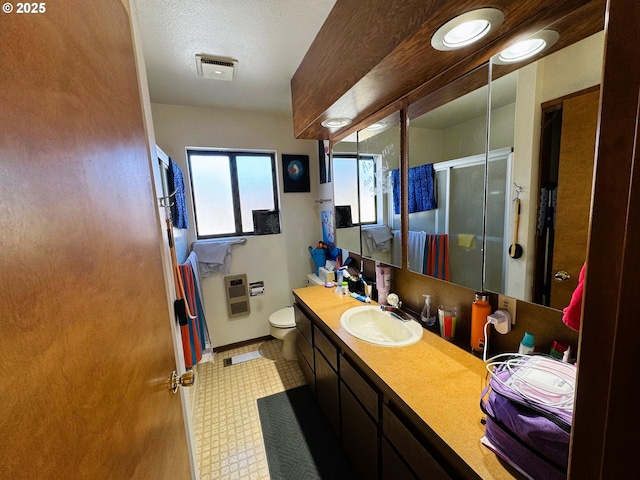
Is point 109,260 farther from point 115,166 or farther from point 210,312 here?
point 210,312

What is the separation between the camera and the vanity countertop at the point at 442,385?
75 cm

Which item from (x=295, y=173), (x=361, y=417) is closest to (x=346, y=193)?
(x=295, y=173)

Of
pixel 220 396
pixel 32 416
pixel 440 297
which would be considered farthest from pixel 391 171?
pixel 220 396

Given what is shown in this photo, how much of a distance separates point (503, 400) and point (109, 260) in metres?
1.07

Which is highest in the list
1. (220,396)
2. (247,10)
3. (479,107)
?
(247,10)

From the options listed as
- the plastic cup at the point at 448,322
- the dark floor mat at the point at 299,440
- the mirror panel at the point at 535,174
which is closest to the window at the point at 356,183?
the plastic cup at the point at 448,322

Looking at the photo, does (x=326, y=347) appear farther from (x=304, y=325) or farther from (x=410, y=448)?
(x=410, y=448)

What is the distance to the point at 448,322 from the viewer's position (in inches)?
53.0

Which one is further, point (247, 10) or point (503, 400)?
point (247, 10)

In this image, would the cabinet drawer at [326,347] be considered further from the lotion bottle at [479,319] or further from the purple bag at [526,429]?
the purple bag at [526,429]

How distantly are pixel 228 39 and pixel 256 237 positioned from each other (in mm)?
1784

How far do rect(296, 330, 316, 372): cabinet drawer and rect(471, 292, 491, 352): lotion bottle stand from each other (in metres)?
1.12

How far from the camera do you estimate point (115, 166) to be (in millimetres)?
595

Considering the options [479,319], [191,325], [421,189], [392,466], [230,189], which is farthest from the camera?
[230,189]
